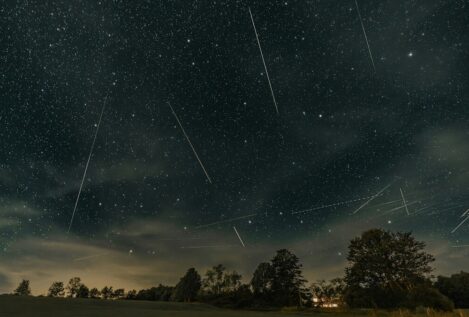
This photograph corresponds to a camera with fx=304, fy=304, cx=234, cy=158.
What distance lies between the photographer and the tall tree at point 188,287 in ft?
256

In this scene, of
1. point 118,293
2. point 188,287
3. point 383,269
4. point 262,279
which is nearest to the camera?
point 383,269

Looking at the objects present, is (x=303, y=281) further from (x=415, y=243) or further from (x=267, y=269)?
(x=415, y=243)

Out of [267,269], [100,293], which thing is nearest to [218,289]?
[267,269]

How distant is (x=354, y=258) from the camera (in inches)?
1866

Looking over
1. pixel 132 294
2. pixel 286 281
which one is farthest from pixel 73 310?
pixel 132 294

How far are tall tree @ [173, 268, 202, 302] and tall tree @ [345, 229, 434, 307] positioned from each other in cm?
4589

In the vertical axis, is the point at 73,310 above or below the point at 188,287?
below

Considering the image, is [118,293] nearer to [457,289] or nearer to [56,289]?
[56,289]

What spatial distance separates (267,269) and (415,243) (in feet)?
100

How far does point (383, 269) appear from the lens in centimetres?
4428

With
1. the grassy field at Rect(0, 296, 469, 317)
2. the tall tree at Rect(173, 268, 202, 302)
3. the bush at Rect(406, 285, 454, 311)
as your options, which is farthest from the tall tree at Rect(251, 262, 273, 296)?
the grassy field at Rect(0, 296, 469, 317)

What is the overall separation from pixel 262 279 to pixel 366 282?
2579cm

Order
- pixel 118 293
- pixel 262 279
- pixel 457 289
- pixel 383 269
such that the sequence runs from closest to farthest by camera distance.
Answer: pixel 383 269 < pixel 457 289 < pixel 262 279 < pixel 118 293

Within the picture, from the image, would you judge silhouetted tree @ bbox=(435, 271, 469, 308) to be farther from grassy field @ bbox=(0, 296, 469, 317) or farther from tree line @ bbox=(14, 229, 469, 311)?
grassy field @ bbox=(0, 296, 469, 317)
